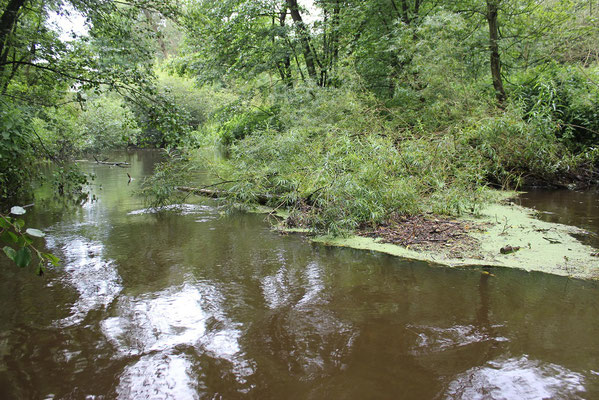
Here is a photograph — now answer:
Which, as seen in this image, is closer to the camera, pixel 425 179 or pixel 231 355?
pixel 231 355

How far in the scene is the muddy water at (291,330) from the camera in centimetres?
237

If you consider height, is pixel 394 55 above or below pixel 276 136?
above

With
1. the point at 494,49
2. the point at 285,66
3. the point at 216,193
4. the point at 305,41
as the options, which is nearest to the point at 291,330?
the point at 216,193

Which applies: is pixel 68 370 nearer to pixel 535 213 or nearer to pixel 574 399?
pixel 574 399

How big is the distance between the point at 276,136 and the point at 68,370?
6.51 meters

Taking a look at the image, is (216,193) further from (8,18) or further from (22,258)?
(22,258)

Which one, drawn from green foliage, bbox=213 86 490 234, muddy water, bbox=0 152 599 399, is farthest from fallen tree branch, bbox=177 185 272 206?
muddy water, bbox=0 152 599 399

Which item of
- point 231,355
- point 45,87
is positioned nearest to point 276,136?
point 45,87

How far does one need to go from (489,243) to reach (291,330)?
320 centimetres

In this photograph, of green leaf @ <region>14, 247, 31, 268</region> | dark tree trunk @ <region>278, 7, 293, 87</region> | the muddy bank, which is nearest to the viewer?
green leaf @ <region>14, 247, 31, 268</region>

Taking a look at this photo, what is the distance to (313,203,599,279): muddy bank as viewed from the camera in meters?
4.19

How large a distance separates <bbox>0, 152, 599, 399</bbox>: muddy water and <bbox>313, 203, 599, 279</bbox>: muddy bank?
0.30 metres

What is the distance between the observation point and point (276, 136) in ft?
27.5

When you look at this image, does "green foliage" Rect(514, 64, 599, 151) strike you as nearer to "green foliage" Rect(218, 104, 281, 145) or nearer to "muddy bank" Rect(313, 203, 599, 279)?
"muddy bank" Rect(313, 203, 599, 279)
